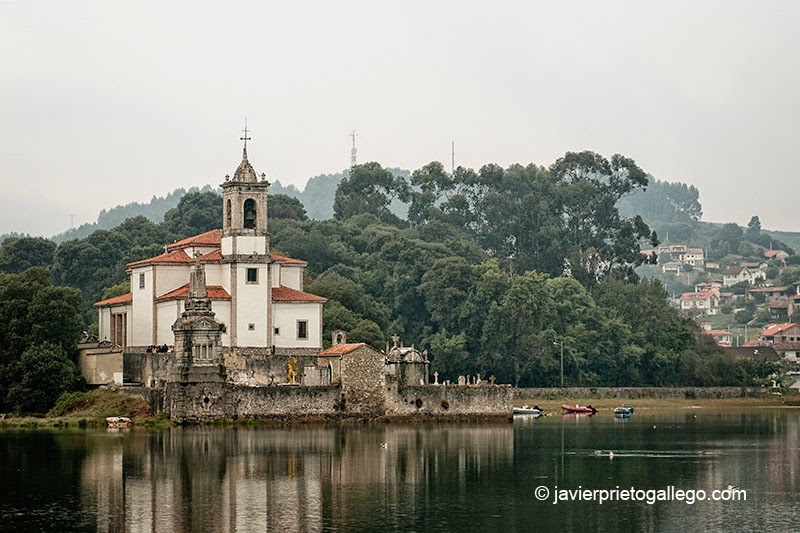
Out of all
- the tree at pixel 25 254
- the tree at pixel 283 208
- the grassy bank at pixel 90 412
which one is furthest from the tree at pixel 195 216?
the grassy bank at pixel 90 412

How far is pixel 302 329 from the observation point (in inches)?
3233

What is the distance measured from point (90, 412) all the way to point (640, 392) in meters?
47.8

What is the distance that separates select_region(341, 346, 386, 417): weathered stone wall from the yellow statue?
358 cm

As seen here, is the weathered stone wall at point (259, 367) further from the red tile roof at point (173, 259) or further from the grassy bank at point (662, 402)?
the grassy bank at point (662, 402)

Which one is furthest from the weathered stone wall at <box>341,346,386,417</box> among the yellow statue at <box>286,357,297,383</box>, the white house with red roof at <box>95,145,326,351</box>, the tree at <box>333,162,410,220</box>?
the tree at <box>333,162,410,220</box>

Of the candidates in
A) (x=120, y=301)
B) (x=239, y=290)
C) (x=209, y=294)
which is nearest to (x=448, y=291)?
(x=120, y=301)

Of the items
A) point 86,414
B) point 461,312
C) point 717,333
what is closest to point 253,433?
point 86,414

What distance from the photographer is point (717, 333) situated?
190375 millimetres

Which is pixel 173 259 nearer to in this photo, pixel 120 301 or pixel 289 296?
pixel 120 301

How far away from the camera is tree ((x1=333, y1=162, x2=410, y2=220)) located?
152625mm

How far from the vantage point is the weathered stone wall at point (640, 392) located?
104 m

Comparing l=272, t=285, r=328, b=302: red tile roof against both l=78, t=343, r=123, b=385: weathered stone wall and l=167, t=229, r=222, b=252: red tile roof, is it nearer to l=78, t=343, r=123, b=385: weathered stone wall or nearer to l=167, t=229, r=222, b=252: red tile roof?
l=167, t=229, r=222, b=252: red tile roof

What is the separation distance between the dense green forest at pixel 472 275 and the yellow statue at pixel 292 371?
34.6 feet

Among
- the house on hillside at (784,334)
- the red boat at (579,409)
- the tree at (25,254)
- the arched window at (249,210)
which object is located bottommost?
the red boat at (579,409)
